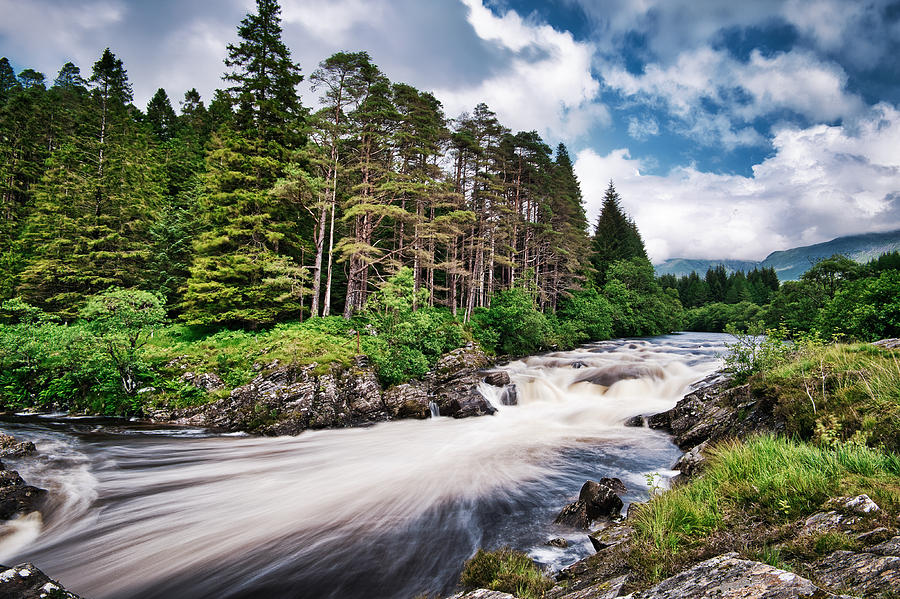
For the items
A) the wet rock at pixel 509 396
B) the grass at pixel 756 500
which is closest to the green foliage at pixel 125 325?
the wet rock at pixel 509 396

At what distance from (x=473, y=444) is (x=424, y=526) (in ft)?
16.1

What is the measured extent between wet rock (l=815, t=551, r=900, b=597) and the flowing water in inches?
157

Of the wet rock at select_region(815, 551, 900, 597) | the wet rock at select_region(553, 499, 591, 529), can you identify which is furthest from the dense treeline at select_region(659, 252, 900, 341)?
the wet rock at select_region(815, 551, 900, 597)

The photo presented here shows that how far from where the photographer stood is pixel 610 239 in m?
47.3

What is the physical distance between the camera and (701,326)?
6506cm

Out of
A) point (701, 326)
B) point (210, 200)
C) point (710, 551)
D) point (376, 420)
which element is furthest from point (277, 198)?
point (701, 326)

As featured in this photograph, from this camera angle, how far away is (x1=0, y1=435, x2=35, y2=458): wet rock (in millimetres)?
9117

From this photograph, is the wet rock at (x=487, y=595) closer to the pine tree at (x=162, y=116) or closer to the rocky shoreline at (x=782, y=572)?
the rocky shoreline at (x=782, y=572)

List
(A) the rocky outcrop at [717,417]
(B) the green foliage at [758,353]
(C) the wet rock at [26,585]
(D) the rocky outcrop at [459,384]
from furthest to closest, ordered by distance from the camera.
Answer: (D) the rocky outcrop at [459,384], (B) the green foliage at [758,353], (A) the rocky outcrop at [717,417], (C) the wet rock at [26,585]

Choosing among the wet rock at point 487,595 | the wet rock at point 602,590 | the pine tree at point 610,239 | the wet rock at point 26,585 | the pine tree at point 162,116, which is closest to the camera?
the wet rock at point 602,590

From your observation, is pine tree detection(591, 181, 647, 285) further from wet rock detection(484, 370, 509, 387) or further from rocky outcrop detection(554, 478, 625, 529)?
rocky outcrop detection(554, 478, 625, 529)

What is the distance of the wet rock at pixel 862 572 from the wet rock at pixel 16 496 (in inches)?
481

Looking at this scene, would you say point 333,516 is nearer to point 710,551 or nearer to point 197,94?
point 710,551

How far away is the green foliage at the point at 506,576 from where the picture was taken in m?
4.03
